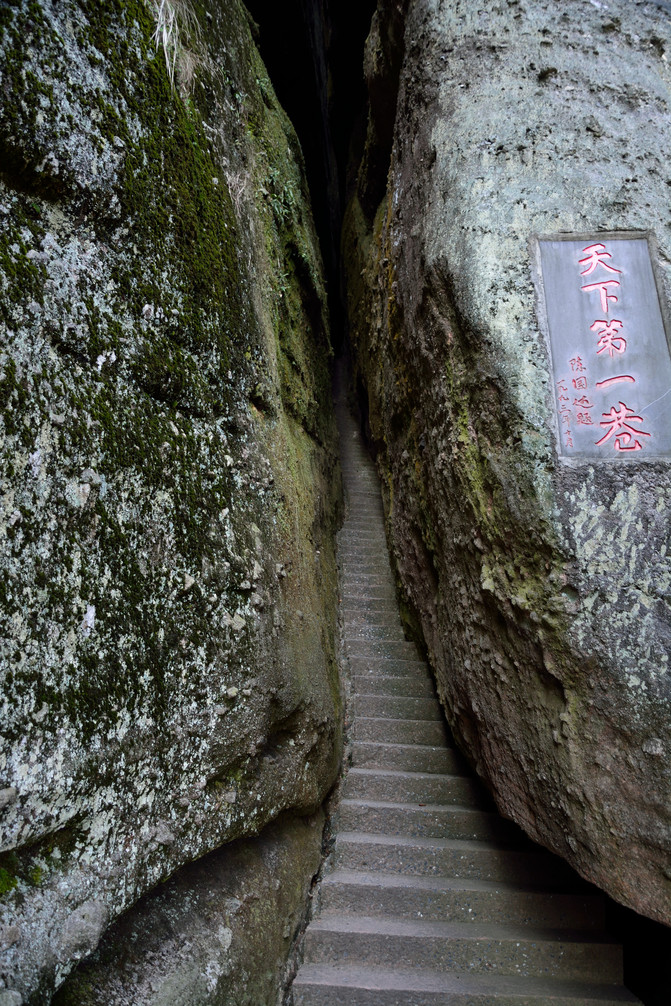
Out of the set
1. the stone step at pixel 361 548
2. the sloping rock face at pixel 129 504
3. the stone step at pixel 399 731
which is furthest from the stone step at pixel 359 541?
the sloping rock face at pixel 129 504

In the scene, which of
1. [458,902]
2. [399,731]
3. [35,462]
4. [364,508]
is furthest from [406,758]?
[364,508]

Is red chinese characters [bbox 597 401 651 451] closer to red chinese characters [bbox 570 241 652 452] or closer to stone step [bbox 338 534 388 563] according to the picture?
red chinese characters [bbox 570 241 652 452]

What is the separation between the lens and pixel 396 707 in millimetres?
3902

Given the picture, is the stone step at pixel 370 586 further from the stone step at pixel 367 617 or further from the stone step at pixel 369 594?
the stone step at pixel 367 617

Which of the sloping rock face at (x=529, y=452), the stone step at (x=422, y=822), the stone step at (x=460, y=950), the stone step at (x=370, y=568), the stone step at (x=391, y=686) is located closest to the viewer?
the sloping rock face at (x=529, y=452)

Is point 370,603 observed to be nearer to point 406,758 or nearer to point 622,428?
point 406,758

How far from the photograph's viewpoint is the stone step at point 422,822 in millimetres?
3166

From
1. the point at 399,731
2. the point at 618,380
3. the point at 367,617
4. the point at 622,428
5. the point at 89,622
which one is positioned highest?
the point at 618,380

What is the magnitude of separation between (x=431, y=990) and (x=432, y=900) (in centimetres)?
42

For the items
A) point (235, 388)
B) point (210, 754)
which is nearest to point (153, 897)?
point (210, 754)

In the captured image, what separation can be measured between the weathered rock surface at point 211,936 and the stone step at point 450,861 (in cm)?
40

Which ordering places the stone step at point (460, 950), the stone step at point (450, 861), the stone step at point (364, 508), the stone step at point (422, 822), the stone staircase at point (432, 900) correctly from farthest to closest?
the stone step at point (364, 508) → the stone step at point (422, 822) → the stone step at point (450, 861) → the stone step at point (460, 950) → the stone staircase at point (432, 900)

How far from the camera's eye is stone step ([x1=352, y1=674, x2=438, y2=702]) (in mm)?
4051

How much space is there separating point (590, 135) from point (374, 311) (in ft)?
9.20
